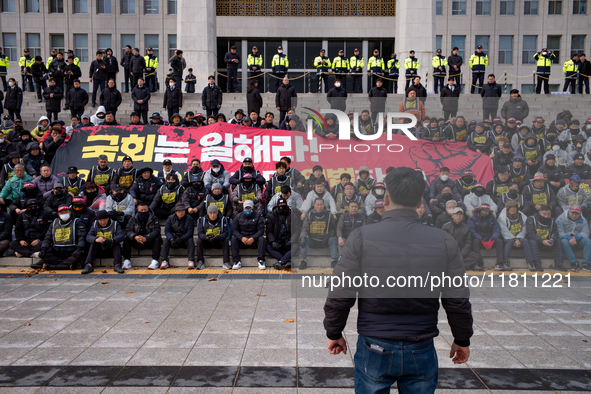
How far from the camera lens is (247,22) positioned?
105 feet

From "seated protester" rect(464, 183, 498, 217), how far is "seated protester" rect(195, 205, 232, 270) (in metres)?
6.03

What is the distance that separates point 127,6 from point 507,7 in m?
27.9

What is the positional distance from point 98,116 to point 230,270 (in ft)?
27.9

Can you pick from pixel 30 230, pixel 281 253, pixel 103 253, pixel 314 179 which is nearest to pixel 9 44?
pixel 30 230

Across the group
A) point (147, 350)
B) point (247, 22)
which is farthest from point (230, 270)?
point (247, 22)

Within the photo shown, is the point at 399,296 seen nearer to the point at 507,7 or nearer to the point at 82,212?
the point at 82,212

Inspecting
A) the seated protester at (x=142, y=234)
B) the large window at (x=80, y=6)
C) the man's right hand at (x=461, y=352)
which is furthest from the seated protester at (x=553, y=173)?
the large window at (x=80, y=6)

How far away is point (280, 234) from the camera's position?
10086mm

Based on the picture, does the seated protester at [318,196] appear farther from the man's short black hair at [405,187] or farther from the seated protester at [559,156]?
the seated protester at [559,156]

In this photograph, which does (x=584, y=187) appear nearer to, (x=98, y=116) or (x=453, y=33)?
(x=98, y=116)

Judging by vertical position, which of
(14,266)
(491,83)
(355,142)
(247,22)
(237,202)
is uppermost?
(247,22)

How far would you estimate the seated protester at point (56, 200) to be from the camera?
10.6 metres

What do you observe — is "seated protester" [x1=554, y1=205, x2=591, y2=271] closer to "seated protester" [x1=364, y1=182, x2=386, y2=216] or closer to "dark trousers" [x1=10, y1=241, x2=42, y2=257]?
"seated protester" [x1=364, y1=182, x2=386, y2=216]

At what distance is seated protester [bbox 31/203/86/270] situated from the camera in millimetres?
9602
